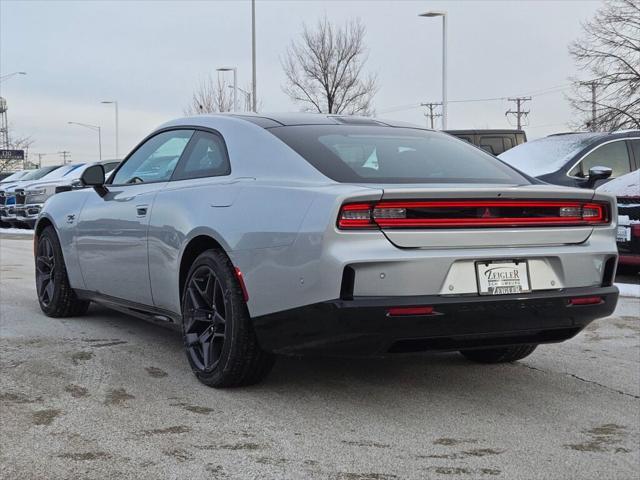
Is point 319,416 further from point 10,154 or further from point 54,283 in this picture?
point 10,154

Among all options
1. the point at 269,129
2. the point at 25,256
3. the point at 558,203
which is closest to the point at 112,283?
the point at 269,129

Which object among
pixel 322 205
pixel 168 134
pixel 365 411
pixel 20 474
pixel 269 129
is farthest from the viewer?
pixel 168 134

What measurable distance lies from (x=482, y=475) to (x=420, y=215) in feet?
3.73

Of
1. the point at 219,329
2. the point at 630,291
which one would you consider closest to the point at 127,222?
the point at 219,329

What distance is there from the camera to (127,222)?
17.1ft

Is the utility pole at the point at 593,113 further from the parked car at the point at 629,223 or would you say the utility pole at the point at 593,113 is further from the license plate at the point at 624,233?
the license plate at the point at 624,233

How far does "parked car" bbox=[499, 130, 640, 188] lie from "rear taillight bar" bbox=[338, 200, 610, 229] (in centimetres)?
601

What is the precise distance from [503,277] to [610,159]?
7.35 meters

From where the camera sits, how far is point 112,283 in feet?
18.0

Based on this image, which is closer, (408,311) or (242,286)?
(408,311)

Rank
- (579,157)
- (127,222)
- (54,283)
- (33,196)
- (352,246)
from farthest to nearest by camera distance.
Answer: (33,196) → (579,157) → (54,283) → (127,222) → (352,246)

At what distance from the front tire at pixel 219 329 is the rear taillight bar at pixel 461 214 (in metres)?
0.83

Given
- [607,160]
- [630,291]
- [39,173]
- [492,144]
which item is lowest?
[630,291]

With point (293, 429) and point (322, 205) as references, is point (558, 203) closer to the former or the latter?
point (322, 205)
